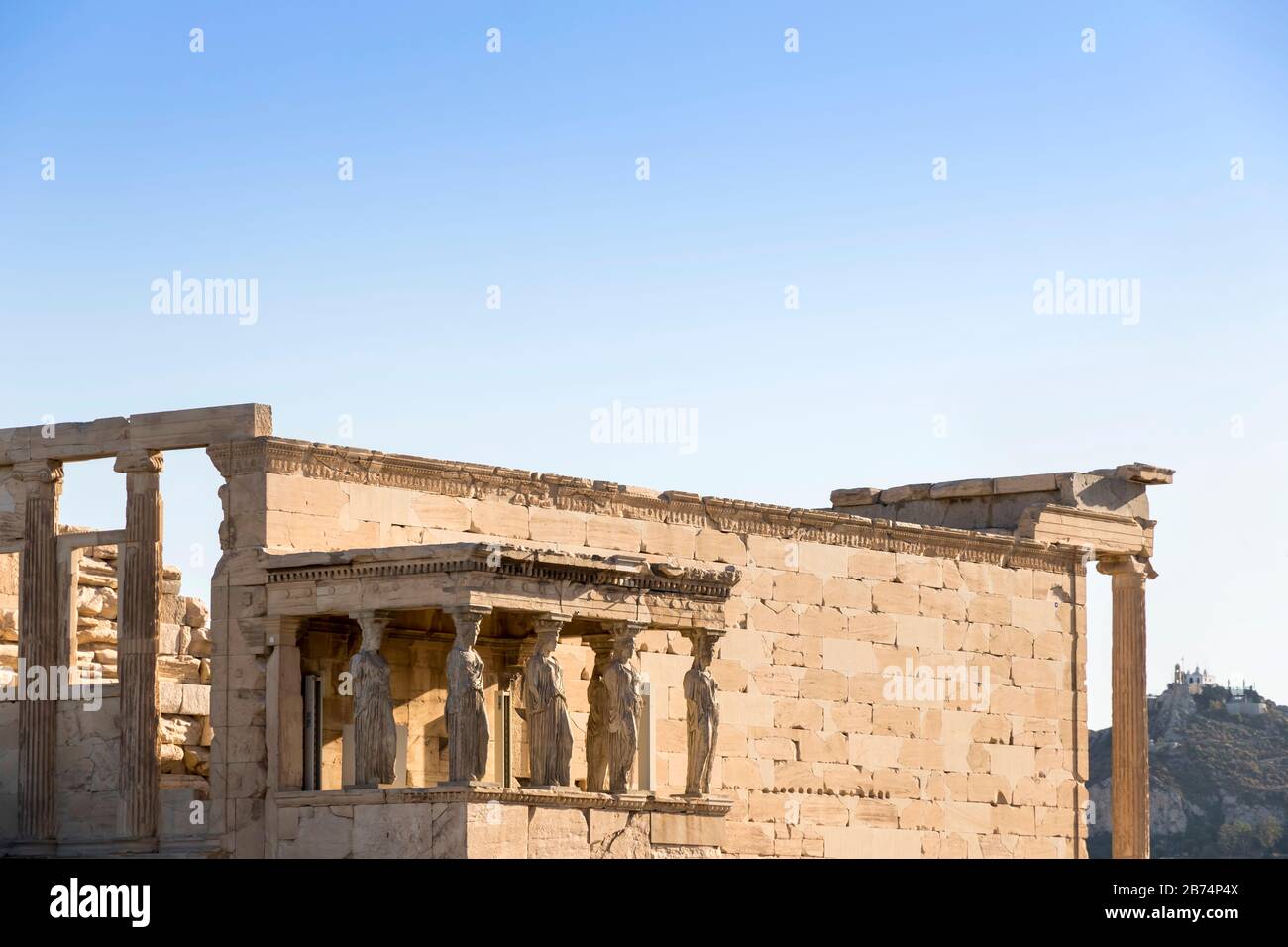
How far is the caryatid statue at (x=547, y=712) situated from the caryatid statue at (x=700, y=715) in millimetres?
1787

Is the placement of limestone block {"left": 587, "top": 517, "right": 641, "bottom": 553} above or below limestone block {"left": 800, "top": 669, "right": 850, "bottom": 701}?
above

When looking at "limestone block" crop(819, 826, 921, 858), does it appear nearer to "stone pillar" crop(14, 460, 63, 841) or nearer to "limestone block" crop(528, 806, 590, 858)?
"limestone block" crop(528, 806, 590, 858)

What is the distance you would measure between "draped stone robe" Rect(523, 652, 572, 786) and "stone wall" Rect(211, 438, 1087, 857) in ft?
6.05

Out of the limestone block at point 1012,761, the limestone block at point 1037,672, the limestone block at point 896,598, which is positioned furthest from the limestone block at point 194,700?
the limestone block at point 1037,672

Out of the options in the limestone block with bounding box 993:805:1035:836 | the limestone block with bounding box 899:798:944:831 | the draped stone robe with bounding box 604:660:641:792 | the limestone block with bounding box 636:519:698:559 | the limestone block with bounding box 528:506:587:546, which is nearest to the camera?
the draped stone robe with bounding box 604:660:641:792

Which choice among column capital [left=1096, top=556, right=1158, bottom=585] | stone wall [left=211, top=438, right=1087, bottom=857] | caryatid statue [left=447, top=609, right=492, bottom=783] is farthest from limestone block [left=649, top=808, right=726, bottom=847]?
column capital [left=1096, top=556, right=1158, bottom=585]

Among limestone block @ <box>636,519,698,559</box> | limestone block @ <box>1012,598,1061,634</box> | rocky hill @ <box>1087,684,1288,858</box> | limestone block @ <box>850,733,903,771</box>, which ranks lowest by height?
rocky hill @ <box>1087,684,1288,858</box>

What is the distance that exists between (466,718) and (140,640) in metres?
3.31

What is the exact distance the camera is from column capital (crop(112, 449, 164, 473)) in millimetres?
24047

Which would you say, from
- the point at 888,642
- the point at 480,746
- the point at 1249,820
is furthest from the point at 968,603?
the point at 1249,820

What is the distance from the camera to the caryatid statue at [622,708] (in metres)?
23.7

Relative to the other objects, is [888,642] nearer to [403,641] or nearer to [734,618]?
[734,618]

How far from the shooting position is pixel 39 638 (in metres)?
24.4
